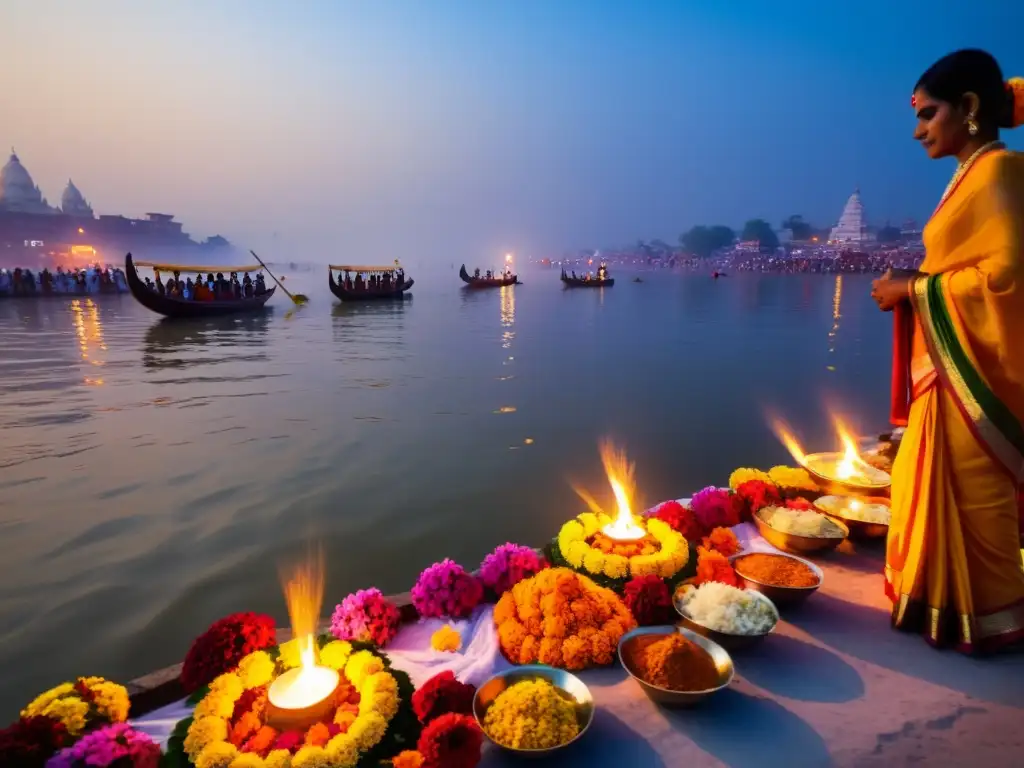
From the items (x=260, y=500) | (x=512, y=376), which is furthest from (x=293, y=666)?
(x=512, y=376)

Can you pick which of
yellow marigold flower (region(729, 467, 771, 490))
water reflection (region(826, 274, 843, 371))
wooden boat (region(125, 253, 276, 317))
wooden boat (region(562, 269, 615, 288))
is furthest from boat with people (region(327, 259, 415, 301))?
yellow marigold flower (region(729, 467, 771, 490))

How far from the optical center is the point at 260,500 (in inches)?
316

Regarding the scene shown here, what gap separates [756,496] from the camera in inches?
198

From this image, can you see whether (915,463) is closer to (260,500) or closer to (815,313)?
(260,500)

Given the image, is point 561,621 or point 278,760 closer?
point 278,760

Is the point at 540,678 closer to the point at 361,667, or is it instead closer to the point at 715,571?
the point at 361,667

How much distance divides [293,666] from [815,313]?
42.2 metres

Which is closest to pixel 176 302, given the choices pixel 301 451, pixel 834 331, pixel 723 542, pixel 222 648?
pixel 301 451

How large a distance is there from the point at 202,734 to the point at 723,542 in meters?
3.58

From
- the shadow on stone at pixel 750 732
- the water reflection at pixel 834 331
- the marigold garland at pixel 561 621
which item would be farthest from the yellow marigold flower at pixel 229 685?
the water reflection at pixel 834 331

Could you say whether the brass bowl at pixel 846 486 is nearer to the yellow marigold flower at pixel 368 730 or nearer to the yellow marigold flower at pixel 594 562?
the yellow marigold flower at pixel 594 562

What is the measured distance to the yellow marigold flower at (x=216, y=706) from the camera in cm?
267

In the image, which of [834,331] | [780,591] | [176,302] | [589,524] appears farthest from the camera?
[834,331]

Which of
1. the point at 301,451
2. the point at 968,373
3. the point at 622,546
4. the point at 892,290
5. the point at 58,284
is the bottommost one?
the point at 301,451
